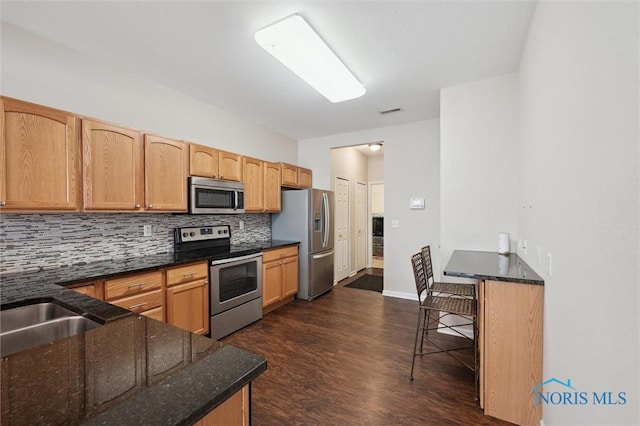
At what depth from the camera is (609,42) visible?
0.89m

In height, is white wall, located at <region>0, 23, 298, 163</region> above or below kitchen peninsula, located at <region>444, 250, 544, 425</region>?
above

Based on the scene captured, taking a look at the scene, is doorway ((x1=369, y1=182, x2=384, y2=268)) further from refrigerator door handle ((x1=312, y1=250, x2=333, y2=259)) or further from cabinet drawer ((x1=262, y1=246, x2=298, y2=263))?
→ cabinet drawer ((x1=262, y1=246, x2=298, y2=263))

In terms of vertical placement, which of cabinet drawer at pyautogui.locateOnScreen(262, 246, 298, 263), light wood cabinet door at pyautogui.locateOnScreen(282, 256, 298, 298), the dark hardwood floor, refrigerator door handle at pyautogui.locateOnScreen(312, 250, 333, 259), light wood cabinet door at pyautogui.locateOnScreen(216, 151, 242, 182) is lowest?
the dark hardwood floor

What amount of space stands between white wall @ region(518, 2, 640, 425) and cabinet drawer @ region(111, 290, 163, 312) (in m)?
2.73

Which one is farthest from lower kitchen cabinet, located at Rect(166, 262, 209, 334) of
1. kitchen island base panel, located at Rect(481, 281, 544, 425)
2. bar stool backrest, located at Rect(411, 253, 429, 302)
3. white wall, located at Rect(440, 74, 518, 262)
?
white wall, located at Rect(440, 74, 518, 262)

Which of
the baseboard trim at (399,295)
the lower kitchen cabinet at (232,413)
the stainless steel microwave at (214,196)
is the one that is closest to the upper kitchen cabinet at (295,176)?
the stainless steel microwave at (214,196)

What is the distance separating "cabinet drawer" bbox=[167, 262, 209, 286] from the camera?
7.95ft

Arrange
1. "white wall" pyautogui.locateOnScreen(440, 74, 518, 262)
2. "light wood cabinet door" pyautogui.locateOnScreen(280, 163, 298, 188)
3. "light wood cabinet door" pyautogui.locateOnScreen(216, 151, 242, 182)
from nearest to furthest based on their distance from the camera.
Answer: "white wall" pyautogui.locateOnScreen(440, 74, 518, 262), "light wood cabinet door" pyautogui.locateOnScreen(216, 151, 242, 182), "light wood cabinet door" pyautogui.locateOnScreen(280, 163, 298, 188)

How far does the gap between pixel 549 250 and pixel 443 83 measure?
210 centimetres

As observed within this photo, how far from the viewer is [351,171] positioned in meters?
5.68

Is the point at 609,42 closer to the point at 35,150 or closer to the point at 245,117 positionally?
the point at 35,150

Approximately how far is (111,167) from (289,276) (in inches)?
97.5

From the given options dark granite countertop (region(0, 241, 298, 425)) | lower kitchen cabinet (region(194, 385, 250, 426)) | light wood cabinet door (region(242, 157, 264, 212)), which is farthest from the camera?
light wood cabinet door (region(242, 157, 264, 212))

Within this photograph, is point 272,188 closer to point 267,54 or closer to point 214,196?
point 214,196
